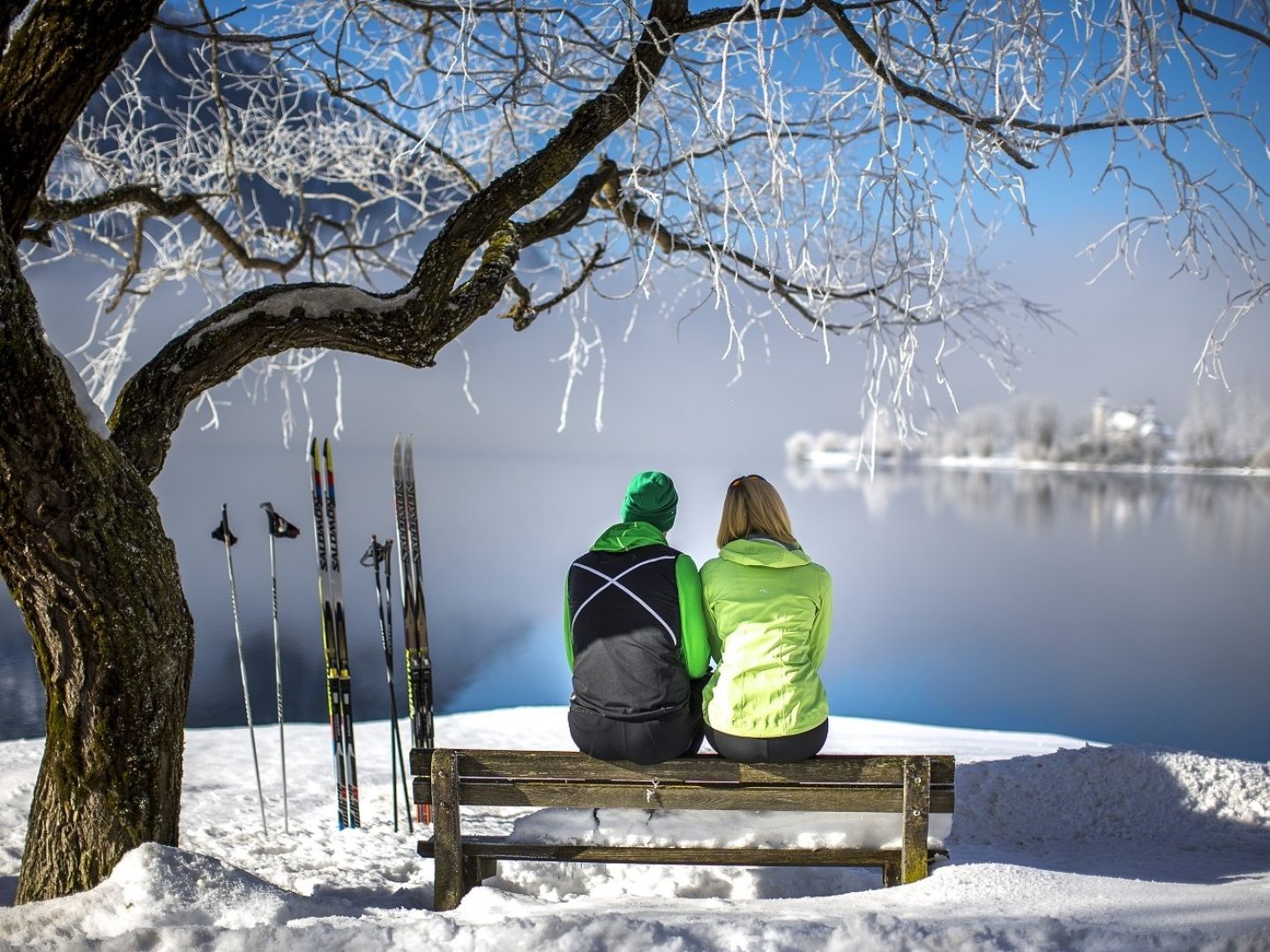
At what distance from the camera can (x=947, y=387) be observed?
2646 millimetres

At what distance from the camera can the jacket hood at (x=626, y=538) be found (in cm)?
243

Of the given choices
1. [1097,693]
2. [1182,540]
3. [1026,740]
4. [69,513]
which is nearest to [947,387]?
[69,513]

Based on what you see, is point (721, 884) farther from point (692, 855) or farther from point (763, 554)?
point (763, 554)

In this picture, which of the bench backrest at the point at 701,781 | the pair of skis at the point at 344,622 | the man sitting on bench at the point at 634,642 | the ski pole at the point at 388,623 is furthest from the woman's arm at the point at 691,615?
the pair of skis at the point at 344,622

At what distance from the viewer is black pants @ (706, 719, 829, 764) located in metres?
2.41

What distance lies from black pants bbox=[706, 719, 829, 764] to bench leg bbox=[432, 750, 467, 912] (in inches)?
26.1

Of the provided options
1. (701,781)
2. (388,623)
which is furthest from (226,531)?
(701,781)

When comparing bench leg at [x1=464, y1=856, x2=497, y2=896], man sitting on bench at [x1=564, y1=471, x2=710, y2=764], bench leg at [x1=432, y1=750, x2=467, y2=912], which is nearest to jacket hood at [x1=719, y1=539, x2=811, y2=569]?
man sitting on bench at [x1=564, y1=471, x2=710, y2=764]

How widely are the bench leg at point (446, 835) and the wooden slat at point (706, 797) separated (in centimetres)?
6

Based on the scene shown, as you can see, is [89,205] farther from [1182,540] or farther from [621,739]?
[1182,540]

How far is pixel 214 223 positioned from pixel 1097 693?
12720mm

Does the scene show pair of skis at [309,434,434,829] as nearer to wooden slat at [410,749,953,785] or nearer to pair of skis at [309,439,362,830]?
pair of skis at [309,439,362,830]

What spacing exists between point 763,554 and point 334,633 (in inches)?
72.8

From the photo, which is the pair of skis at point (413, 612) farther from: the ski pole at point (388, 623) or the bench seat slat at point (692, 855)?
the bench seat slat at point (692, 855)
